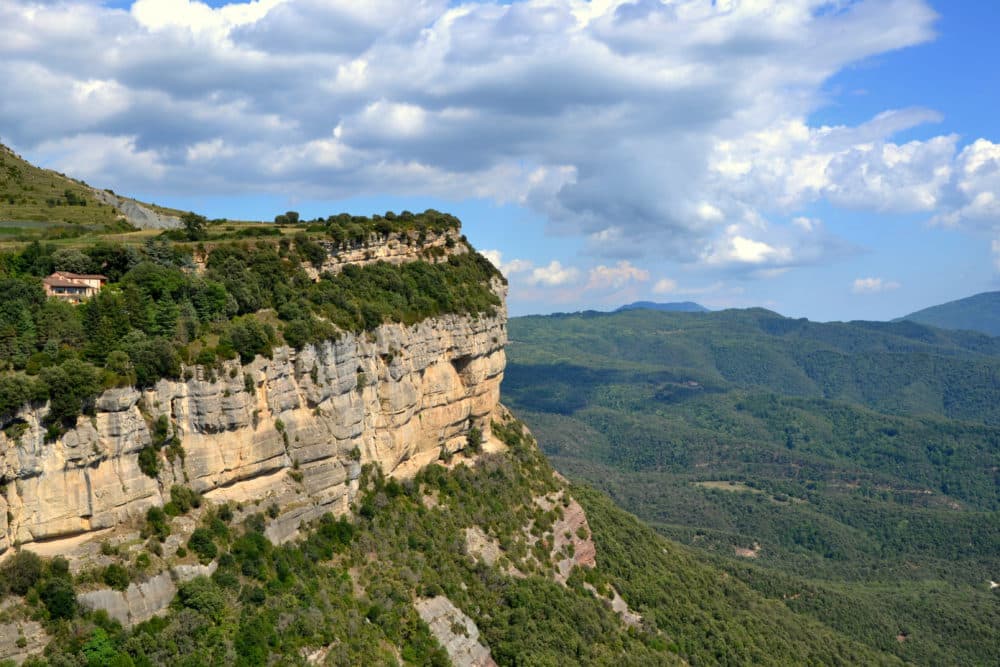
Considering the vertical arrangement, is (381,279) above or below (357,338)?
above

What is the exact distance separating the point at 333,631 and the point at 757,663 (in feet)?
162

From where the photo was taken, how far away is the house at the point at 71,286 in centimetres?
4791

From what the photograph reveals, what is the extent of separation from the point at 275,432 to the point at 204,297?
993 centimetres

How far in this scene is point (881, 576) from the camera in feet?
554

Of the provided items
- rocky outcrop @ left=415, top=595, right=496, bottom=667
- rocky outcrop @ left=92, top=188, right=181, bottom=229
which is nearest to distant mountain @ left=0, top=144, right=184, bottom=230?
rocky outcrop @ left=92, top=188, right=181, bottom=229

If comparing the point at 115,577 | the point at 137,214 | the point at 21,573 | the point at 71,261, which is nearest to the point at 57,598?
the point at 21,573

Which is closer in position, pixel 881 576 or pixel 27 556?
pixel 27 556

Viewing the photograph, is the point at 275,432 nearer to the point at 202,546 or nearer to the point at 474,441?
the point at 202,546

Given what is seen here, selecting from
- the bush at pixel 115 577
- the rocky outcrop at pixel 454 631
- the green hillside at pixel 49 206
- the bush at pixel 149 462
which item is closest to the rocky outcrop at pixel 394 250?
the green hillside at pixel 49 206

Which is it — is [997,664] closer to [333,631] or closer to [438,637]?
[438,637]

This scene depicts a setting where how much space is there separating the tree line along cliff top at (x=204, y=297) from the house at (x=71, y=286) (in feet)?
3.22

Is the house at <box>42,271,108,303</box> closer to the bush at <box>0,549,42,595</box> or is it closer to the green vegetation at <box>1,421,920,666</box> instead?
the green vegetation at <box>1,421,920,666</box>

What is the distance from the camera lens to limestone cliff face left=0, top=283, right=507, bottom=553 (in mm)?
36031

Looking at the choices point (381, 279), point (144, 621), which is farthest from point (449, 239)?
point (144, 621)
